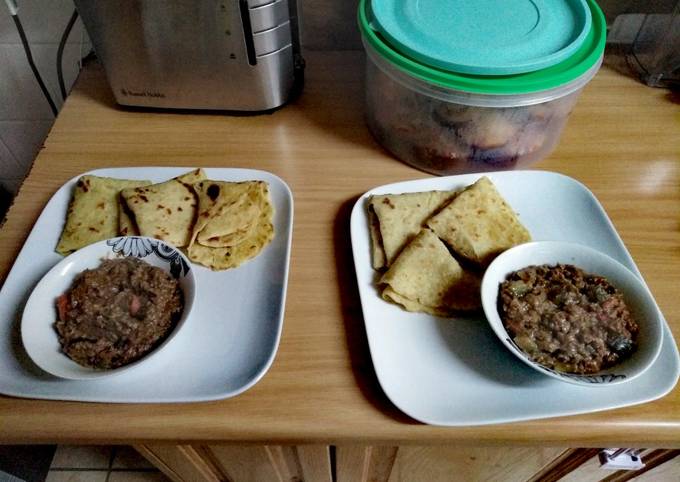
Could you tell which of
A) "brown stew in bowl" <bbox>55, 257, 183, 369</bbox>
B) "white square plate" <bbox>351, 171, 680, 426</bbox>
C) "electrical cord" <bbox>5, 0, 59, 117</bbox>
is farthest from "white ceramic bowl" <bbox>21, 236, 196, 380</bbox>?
"electrical cord" <bbox>5, 0, 59, 117</bbox>

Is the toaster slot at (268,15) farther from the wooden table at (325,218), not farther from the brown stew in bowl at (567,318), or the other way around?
the brown stew in bowl at (567,318)

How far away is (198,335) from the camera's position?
1.90 feet

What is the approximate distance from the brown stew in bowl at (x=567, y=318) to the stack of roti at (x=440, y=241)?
2.1 inches

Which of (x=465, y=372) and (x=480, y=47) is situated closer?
(x=465, y=372)

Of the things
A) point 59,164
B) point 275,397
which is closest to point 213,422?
point 275,397

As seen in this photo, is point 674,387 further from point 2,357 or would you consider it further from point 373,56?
point 2,357

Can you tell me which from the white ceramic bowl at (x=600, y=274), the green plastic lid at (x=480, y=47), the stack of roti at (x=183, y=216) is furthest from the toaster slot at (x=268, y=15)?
the white ceramic bowl at (x=600, y=274)

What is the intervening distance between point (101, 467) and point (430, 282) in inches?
46.4

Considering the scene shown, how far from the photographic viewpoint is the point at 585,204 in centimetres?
70

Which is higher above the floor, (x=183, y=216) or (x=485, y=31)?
(x=485, y=31)

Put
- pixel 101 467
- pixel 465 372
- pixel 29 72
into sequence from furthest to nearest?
pixel 101 467
pixel 29 72
pixel 465 372

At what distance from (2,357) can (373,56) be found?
615 millimetres

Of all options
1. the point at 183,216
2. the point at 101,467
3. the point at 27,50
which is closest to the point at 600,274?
the point at 183,216

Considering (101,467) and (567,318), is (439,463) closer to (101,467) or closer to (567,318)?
(567,318)
